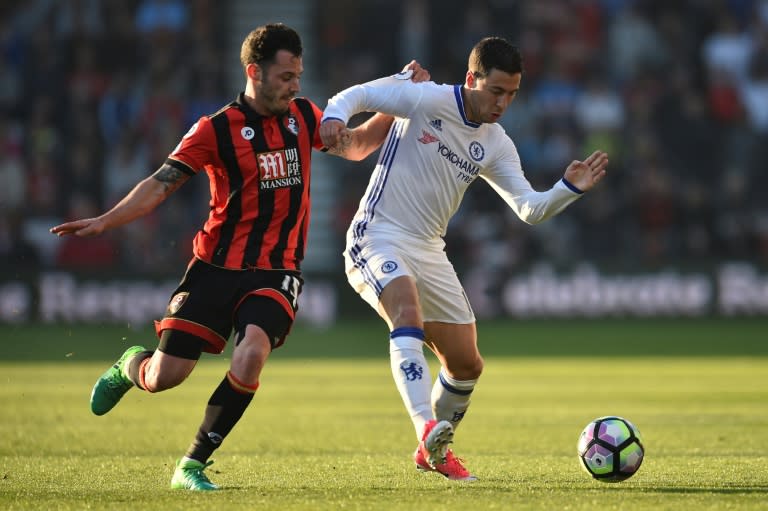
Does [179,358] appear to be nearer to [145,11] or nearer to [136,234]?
[136,234]

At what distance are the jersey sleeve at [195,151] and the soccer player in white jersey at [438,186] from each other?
0.62 m

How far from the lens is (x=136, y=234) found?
2084cm

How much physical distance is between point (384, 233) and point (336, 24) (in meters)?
16.9

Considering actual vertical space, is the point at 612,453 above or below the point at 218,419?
below

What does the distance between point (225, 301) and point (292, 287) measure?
1.18 feet

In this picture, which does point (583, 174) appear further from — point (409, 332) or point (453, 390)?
point (453, 390)

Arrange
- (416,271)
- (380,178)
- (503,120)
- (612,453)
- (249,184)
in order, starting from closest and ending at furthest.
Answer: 1. (612,453)
2. (249,184)
3. (416,271)
4. (380,178)
5. (503,120)

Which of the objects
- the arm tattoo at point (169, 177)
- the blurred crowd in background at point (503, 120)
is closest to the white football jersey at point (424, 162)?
the arm tattoo at point (169, 177)

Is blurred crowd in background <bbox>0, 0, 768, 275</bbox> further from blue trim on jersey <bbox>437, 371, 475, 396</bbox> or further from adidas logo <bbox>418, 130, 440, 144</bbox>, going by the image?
adidas logo <bbox>418, 130, 440, 144</bbox>

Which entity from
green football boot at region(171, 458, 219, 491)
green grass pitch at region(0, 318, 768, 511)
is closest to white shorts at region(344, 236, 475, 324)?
green grass pitch at region(0, 318, 768, 511)

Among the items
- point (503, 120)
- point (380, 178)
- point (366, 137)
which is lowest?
point (503, 120)

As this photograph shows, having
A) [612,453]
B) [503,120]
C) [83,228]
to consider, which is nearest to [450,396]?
[612,453]

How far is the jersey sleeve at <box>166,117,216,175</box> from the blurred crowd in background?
533 inches

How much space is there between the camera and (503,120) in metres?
22.1
